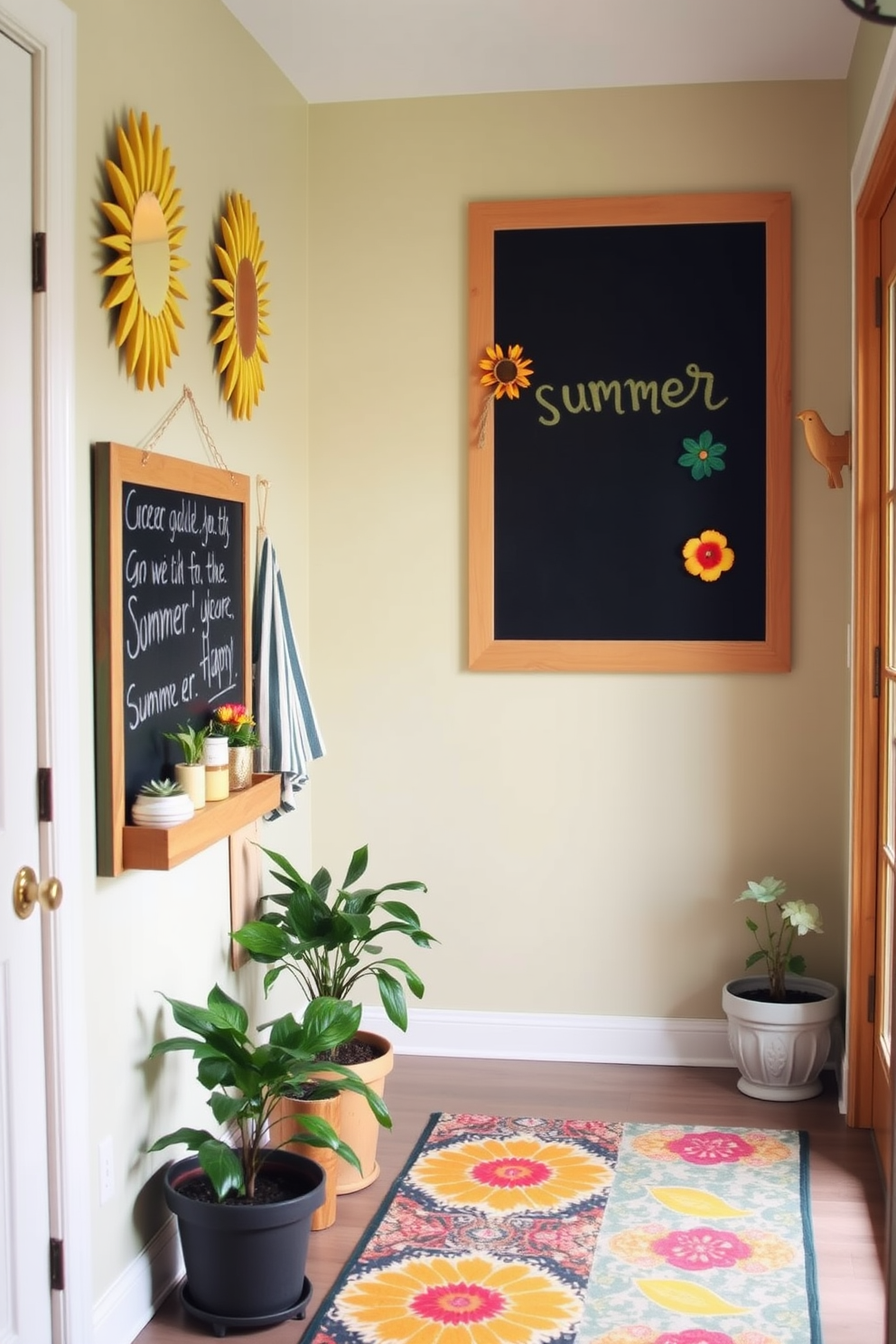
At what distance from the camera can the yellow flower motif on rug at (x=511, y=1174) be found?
2945 mm

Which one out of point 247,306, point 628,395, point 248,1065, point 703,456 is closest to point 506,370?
point 628,395

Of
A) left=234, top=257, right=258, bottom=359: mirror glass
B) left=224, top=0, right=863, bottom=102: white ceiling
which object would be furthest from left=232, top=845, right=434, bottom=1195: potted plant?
left=224, top=0, right=863, bottom=102: white ceiling

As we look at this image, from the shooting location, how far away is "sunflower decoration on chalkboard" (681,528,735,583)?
12.1 feet

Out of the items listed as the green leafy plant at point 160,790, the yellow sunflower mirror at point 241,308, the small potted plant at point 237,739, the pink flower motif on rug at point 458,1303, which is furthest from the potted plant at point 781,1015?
the yellow sunflower mirror at point 241,308

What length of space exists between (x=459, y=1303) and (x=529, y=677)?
1.75 meters

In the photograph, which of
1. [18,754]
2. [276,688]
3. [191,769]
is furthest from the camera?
[276,688]

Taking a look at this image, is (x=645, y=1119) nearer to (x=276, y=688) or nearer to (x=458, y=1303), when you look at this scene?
(x=458, y=1303)

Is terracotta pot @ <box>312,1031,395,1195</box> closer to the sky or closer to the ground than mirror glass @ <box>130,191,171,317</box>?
closer to the ground

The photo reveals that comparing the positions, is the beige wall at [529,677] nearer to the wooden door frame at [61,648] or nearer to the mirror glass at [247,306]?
the mirror glass at [247,306]

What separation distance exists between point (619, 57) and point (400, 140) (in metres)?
0.66

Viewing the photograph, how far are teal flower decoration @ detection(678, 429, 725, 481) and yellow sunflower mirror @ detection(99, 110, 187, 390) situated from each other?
1578 mm

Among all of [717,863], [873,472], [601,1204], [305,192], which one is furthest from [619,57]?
[601,1204]

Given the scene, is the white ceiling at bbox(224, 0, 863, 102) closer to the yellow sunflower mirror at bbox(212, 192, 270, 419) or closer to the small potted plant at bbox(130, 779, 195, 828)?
the yellow sunflower mirror at bbox(212, 192, 270, 419)

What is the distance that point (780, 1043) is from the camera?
11.4ft
